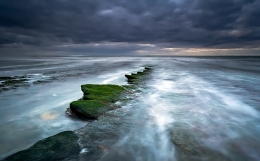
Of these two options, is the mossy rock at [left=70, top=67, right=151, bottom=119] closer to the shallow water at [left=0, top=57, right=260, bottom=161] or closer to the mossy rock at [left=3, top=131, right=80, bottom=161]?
the shallow water at [left=0, top=57, right=260, bottom=161]

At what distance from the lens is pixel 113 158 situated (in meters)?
5.11

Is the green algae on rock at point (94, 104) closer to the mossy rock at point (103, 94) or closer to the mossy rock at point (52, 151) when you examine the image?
the mossy rock at point (103, 94)

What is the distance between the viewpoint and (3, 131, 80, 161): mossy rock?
4.75 meters

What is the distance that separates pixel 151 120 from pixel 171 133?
1443mm

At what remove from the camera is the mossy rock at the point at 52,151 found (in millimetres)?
4746

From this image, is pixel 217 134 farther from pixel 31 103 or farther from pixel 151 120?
pixel 31 103

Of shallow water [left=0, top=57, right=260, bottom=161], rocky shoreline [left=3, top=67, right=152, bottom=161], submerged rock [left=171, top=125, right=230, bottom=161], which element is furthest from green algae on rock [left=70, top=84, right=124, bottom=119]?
submerged rock [left=171, top=125, right=230, bottom=161]

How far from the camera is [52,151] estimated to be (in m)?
5.01

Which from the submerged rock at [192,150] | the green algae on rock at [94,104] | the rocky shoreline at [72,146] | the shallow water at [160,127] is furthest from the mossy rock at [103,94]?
the submerged rock at [192,150]

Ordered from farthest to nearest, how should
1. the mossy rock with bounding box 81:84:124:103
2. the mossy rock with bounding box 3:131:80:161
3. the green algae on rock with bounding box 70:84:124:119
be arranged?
the mossy rock with bounding box 81:84:124:103 < the green algae on rock with bounding box 70:84:124:119 < the mossy rock with bounding box 3:131:80:161

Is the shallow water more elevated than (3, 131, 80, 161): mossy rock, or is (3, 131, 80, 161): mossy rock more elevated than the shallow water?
(3, 131, 80, 161): mossy rock

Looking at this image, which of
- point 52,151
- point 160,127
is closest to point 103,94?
point 160,127

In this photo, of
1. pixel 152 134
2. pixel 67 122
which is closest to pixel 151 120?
pixel 152 134

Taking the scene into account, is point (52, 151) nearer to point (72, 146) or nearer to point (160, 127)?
point (72, 146)
